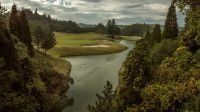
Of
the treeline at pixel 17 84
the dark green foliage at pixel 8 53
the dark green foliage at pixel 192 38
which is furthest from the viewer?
the dark green foliage at pixel 8 53

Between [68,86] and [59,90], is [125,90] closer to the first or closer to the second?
[59,90]

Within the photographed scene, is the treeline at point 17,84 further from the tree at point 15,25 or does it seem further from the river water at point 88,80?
the tree at point 15,25

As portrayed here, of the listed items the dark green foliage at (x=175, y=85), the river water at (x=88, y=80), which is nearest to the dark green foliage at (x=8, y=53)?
the dark green foliage at (x=175, y=85)

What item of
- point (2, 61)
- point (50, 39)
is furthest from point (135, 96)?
point (50, 39)

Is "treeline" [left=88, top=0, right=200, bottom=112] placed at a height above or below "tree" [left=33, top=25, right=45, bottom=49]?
above

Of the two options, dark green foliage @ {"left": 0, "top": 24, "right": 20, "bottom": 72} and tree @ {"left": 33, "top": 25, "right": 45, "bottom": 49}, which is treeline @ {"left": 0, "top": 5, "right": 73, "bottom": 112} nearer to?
dark green foliage @ {"left": 0, "top": 24, "right": 20, "bottom": 72}

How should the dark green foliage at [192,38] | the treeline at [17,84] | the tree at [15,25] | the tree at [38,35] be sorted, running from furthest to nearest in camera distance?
the tree at [38,35]
the tree at [15,25]
the treeline at [17,84]
the dark green foliage at [192,38]

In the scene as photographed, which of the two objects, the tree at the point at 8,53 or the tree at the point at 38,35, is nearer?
the tree at the point at 8,53

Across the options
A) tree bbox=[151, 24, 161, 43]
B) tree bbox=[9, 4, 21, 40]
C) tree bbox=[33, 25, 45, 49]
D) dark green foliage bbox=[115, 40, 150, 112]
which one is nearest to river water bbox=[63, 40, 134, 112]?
tree bbox=[151, 24, 161, 43]

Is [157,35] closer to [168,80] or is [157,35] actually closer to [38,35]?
[38,35]

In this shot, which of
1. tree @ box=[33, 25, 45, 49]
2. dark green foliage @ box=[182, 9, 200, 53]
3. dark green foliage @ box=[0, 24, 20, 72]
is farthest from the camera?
tree @ box=[33, 25, 45, 49]

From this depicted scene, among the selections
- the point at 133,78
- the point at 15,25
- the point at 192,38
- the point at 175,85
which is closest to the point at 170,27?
the point at 15,25
